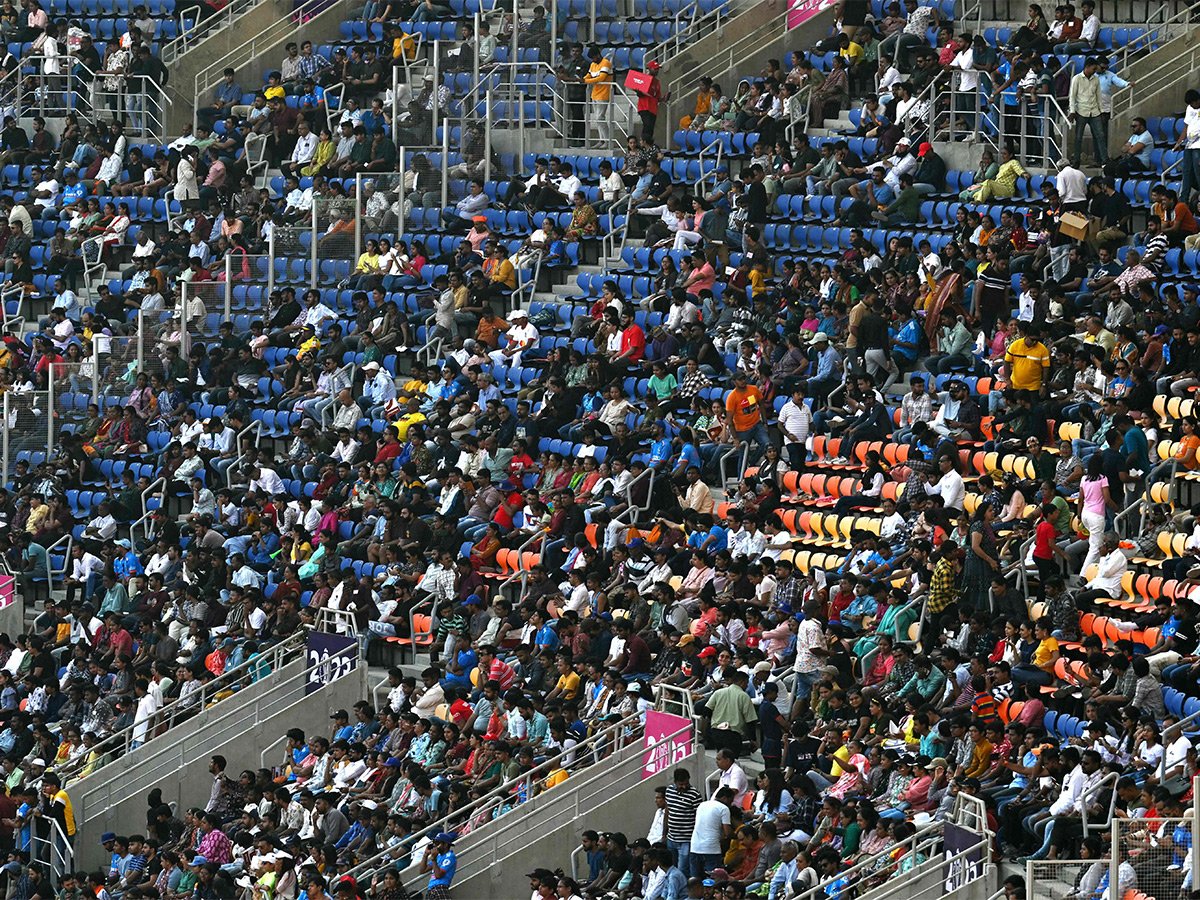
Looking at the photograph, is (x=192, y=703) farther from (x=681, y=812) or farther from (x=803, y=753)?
(x=803, y=753)

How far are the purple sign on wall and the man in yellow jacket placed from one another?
9267 millimetres

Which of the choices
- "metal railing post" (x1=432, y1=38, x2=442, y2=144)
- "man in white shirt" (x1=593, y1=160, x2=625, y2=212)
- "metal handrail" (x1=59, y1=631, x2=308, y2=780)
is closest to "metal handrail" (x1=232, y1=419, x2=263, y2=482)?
"metal handrail" (x1=59, y1=631, x2=308, y2=780)

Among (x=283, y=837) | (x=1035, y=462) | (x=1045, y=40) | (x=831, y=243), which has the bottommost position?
(x=283, y=837)

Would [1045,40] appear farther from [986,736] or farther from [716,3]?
[986,736]

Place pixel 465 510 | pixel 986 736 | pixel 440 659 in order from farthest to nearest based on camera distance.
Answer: pixel 465 510 < pixel 440 659 < pixel 986 736

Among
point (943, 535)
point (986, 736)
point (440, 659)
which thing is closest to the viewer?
point (986, 736)

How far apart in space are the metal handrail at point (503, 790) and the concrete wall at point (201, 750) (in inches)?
142

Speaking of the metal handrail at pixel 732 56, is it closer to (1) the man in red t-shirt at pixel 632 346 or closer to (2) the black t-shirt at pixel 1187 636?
(1) the man in red t-shirt at pixel 632 346

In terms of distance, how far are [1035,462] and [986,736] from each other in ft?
13.5

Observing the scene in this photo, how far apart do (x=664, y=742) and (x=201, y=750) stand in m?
5.36

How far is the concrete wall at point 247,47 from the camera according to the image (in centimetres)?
3584

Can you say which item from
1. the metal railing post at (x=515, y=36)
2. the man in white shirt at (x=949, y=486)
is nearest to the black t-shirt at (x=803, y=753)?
the man in white shirt at (x=949, y=486)

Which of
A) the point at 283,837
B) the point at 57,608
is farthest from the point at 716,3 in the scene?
the point at 283,837

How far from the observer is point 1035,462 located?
22016 mm
